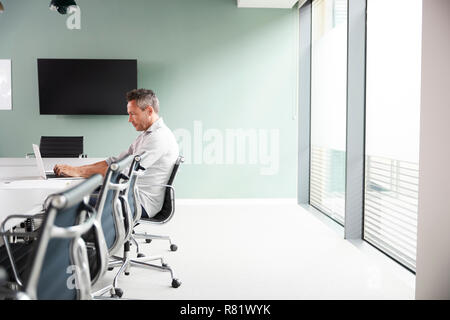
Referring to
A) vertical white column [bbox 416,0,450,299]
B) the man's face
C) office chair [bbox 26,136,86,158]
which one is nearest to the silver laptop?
the man's face

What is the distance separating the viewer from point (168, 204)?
3.32 metres

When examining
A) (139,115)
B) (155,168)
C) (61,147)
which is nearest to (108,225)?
(155,168)

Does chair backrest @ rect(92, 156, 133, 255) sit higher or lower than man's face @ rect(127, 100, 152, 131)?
lower

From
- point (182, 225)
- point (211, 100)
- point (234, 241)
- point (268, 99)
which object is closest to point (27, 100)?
point (211, 100)

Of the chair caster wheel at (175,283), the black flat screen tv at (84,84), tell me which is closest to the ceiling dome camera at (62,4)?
the black flat screen tv at (84,84)

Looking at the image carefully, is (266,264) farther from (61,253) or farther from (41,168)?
(61,253)

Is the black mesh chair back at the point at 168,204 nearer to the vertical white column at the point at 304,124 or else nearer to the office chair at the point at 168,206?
the office chair at the point at 168,206

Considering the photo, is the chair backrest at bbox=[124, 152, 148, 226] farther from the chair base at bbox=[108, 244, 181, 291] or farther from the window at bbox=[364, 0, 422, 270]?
the window at bbox=[364, 0, 422, 270]

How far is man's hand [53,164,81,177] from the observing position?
10.8 ft

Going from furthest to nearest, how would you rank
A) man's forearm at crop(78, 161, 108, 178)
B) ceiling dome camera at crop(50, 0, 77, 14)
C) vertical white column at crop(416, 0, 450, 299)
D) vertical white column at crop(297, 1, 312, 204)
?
1. vertical white column at crop(297, 1, 312, 204)
2. ceiling dome camera at crop(50, 0, 77, 14)
3. man's forearm at crop(78, 161, 108, 178)
4. vertical white column at crop(416, 0, 450, 299)

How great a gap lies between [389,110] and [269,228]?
190 cm

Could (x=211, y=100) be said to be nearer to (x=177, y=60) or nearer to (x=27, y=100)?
(x=177, y=60)

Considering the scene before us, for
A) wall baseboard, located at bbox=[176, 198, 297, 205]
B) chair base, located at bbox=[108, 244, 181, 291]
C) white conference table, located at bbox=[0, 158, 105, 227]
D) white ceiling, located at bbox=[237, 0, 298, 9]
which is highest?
white ceiling, located at bbox=[237, 0, 298, 9]

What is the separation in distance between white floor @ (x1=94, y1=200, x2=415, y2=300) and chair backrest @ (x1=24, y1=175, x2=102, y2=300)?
1.47 meters
